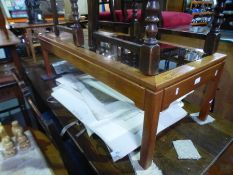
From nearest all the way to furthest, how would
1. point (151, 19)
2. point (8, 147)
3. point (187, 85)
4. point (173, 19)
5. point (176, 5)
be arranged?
point (151, 19) → point (187, 85) → point (8, 147) → point (173, 19) → point (176, 5)

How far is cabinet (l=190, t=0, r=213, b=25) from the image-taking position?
3972 millimetres

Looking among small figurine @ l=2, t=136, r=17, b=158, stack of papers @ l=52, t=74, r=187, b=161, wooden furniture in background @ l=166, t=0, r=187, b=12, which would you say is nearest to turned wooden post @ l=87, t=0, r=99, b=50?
stack of papers @ l=52, t=74, r=187, b=161

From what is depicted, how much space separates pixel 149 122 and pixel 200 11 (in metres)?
4.58

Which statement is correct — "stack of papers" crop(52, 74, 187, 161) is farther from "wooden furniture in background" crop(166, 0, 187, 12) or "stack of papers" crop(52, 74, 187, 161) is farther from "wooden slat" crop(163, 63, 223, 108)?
"wooden furniture in background" crop(166, 0, 187, 12)

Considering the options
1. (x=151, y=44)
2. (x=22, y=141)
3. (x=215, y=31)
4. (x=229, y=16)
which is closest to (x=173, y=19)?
(x=229, y=16)

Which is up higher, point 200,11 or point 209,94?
point 200,11

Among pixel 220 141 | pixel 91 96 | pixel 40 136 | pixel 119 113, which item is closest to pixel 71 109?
pixel 91 96

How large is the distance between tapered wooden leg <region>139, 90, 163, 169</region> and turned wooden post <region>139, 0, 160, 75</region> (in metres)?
0.07

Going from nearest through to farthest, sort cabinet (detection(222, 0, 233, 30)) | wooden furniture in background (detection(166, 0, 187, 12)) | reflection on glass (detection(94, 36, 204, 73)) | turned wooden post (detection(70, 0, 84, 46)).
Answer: reflection on glass (detection(94, 36, 204, 73)) → turned wooden post (detection(70, 0, 84, 46)) → cabinet (detection(222, 0, 233, 30)) → wooden furniture in background (detection(166, 0, 187, 12))

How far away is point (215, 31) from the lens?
23.3 inches

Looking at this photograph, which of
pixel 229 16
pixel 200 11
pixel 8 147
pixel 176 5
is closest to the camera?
pixel 8 147

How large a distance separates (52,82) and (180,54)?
2.77ft

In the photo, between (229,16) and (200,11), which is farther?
(200,11)

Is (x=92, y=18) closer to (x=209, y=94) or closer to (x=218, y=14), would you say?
(x=218, y=14)
